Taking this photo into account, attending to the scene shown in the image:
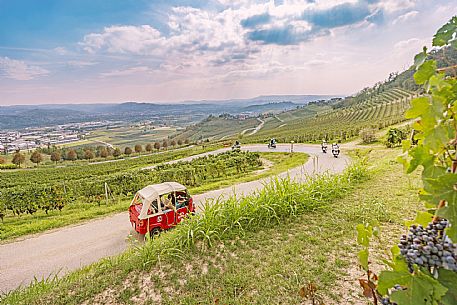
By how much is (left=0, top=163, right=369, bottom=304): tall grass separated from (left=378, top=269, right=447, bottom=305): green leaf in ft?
11.2

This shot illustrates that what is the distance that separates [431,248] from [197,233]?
3.69 metres

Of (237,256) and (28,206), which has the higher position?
(237,256)

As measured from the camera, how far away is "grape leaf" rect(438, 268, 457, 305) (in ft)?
2.76

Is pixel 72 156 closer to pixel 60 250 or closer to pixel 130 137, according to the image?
pixel 60 250

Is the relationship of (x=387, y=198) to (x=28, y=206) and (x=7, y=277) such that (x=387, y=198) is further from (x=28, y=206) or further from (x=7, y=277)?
(x=28, y=206)

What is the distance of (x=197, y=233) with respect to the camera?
4242mm

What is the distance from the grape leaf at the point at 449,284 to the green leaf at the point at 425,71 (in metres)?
0.61

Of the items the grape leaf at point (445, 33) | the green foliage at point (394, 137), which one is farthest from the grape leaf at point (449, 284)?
the green foliage at point (394, 137)

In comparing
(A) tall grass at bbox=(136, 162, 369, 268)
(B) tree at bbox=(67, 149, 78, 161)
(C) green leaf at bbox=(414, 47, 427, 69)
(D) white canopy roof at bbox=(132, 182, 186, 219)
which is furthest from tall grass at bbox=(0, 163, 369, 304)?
(B) tree at bbox=(67, 149, 78, 161)

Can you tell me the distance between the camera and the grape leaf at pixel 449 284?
0.84 metres

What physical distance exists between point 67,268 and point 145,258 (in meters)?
2.93

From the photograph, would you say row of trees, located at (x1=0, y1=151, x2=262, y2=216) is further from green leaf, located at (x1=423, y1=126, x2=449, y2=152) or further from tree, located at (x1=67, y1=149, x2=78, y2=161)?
tree, located at (x1=67, y1=149, x2=78, y2=161)

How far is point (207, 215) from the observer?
4445 mm

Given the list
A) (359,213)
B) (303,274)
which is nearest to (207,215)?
(303,274)
